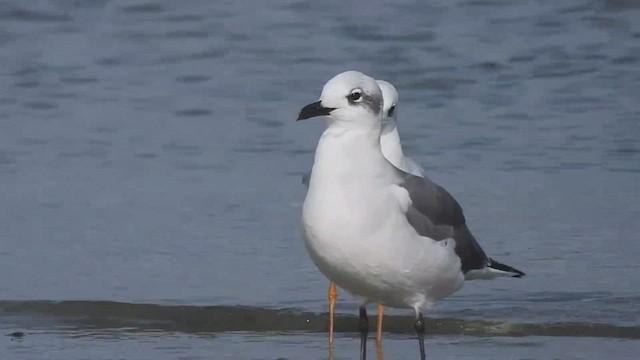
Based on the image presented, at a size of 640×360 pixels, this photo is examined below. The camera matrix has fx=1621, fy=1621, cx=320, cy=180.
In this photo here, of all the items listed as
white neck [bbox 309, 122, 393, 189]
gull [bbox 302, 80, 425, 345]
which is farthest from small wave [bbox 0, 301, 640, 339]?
white neck [bbox 309, 122, 393, 189]

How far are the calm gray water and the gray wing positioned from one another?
576mm

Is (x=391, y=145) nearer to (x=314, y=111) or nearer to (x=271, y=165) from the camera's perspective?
(x=314, y=111)

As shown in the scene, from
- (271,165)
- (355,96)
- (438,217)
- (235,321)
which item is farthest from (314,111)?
(271,165)

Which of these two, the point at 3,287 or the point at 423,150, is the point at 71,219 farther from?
the point at 423,150

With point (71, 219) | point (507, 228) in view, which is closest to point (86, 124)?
point (71, 219)

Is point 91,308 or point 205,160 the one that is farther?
point 205,160

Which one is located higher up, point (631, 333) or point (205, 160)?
point (205, 160)

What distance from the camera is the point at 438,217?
639 centimetres

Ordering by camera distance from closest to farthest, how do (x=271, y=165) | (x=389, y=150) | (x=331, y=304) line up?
(x=331, y=304) → (x=389, y=150) → (x=271, y=165)

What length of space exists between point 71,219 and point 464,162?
239cm

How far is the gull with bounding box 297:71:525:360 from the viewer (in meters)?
5.98

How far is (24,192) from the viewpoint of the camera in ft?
30.4

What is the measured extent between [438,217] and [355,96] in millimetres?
623

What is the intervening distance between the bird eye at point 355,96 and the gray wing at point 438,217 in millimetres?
372
